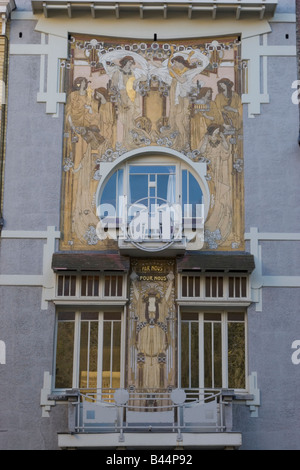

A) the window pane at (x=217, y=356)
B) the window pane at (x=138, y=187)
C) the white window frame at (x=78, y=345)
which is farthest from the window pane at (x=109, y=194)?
the window pane at (x=217, y=356)

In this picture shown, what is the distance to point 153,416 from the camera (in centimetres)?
1989

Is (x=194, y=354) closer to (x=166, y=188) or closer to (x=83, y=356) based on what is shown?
(x=83, y=356)

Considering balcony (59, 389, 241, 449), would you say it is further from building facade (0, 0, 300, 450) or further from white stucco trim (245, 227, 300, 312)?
white stucco trim (245, 227, 300, 312)

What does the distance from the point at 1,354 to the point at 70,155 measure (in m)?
5.13

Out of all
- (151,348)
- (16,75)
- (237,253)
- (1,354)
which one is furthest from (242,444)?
(16,75)

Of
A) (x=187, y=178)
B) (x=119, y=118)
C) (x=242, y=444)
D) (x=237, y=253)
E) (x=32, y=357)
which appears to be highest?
(x=119, y=118)

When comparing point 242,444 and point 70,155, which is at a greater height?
point 70,155

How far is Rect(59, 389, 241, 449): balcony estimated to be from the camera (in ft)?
62.8

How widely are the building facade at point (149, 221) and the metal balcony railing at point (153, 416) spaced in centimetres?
4

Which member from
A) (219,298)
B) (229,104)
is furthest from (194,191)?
(219,298)

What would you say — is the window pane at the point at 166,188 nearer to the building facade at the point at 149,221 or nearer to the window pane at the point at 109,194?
the building facade at the point at 149,221

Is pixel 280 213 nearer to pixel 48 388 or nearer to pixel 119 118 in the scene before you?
pixel 119 118

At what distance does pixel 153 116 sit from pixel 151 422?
24.7 feet

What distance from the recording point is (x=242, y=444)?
20203 mm
